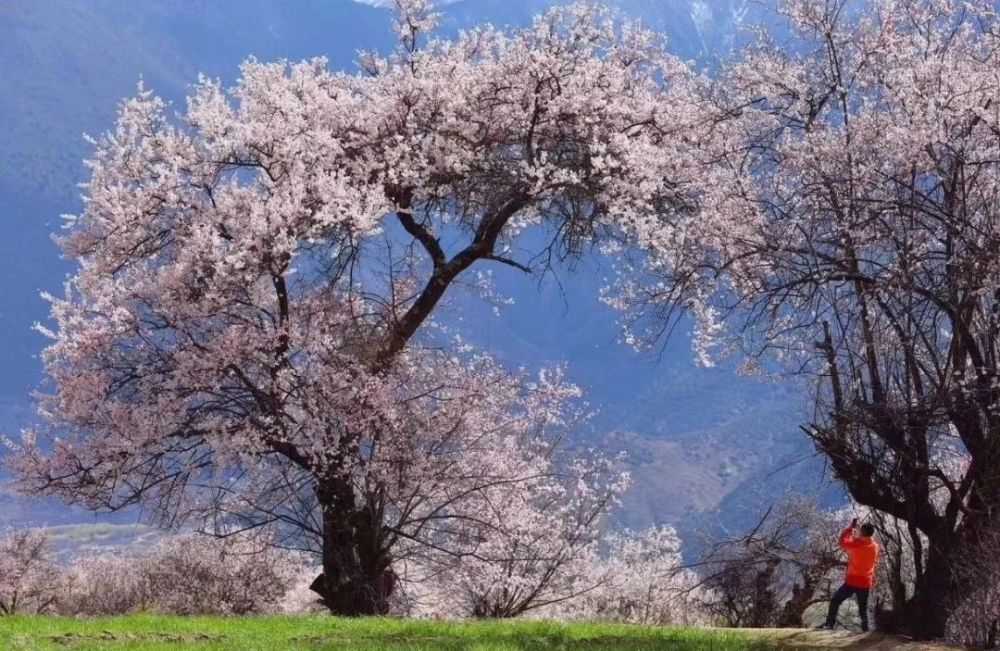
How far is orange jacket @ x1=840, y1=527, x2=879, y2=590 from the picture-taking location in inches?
586

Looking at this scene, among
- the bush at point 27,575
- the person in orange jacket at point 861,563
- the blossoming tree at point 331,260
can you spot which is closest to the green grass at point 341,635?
the person in orange jacket at point 861,563

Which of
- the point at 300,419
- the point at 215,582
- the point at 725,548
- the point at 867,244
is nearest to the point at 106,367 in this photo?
the point at 300,419

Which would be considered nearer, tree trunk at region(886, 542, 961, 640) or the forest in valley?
the forest in valley

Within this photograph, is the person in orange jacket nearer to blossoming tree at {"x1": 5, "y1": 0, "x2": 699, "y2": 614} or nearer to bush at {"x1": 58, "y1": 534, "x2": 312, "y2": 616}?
blossoming tree at {"x1": 5, "y1": 0, "x2": 699, "y2": 614}

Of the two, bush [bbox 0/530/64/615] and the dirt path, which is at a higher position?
bush [bbox 0/530/64/615]

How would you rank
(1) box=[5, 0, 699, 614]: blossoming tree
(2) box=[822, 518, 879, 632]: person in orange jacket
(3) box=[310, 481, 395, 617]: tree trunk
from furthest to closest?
(3) box=[310, 481, 395, 617]: tree trunk < (1) box=[5, 0, 699, 614]: blossoming tree < (2) box=[822, 518, 879, 632]: person in orange jacket

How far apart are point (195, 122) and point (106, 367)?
3.90 m

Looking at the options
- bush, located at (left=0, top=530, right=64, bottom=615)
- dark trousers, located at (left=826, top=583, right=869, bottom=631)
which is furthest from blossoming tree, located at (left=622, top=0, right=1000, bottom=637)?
bush, located at (left=0, top=530, right=64, bottom=615)

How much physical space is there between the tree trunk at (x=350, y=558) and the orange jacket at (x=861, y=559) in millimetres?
6985

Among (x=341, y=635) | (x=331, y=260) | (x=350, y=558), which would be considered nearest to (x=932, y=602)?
(x=341, y=635)

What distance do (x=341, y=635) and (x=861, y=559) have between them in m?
6.81

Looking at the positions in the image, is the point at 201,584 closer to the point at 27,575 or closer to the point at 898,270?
the point at 27,575

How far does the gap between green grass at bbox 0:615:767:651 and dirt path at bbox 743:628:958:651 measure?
48 centimetres

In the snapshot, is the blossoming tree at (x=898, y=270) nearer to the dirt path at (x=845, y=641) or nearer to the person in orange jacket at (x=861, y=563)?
the person in orange jacket at (x=861, y=563)
